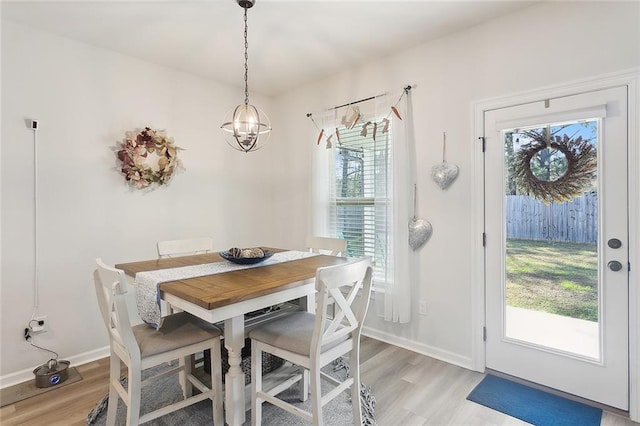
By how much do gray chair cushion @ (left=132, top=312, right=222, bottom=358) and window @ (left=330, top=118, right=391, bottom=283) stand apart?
1693 millimetres

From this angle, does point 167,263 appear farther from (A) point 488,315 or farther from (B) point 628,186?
(B) point 628,186

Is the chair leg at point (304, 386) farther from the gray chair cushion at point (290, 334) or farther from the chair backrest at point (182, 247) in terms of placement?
the chair backrest at point (182, 247)

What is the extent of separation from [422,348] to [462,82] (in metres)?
2.21

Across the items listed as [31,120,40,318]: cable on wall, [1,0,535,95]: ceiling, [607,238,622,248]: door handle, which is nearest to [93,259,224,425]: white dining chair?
[31,120,40,318]: cable on wall

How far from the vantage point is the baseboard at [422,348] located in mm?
2582

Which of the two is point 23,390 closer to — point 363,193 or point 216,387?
point 216,387

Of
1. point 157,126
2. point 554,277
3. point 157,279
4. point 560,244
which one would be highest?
point 157,126

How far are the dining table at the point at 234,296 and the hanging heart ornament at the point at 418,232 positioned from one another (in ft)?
3.76

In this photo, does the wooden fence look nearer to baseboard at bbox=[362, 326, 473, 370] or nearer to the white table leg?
baseboard at bbox=[362, 326, 473, 370]

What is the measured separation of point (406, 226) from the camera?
112 inches

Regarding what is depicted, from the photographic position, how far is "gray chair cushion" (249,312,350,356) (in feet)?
5.32

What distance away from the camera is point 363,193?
130 inches

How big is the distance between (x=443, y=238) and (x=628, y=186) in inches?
45.9

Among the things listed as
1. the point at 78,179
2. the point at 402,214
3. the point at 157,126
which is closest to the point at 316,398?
the point at 402,214
